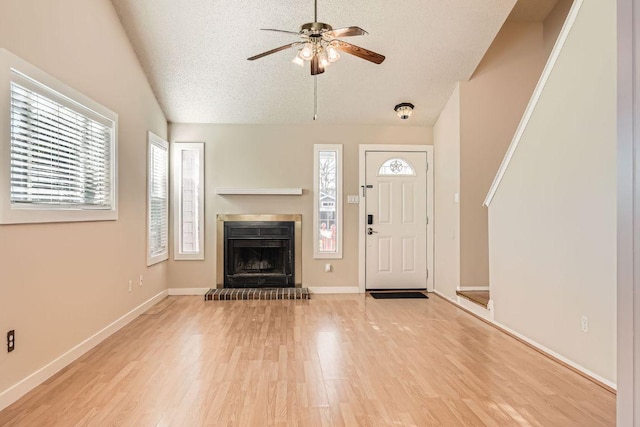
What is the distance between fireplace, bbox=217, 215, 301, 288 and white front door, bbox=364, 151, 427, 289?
1.13 m

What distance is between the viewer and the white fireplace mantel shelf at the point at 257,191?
5832mm

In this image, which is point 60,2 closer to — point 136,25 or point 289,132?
point 136,25

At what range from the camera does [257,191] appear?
5855mm

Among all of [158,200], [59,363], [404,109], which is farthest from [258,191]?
[59,363]

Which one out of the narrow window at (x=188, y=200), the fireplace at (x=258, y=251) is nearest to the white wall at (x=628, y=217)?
Result: the fireplace at (x=258, y=251)

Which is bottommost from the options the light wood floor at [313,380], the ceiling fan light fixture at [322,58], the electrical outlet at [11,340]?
the light wood floor at [313,380]

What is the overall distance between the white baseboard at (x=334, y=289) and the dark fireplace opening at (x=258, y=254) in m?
0.33

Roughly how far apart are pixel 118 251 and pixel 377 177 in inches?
143

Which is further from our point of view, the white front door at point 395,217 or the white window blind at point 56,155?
the white front door at point 395,217

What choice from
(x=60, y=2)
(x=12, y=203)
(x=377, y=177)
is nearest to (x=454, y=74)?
(x=377, y=177)

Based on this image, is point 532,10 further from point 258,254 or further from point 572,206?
point 258,254

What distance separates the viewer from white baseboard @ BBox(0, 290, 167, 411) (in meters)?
2.52

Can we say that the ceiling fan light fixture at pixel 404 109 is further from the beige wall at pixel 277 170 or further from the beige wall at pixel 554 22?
the beige wall at pixel 554 22

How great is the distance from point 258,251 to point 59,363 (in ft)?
10.6
